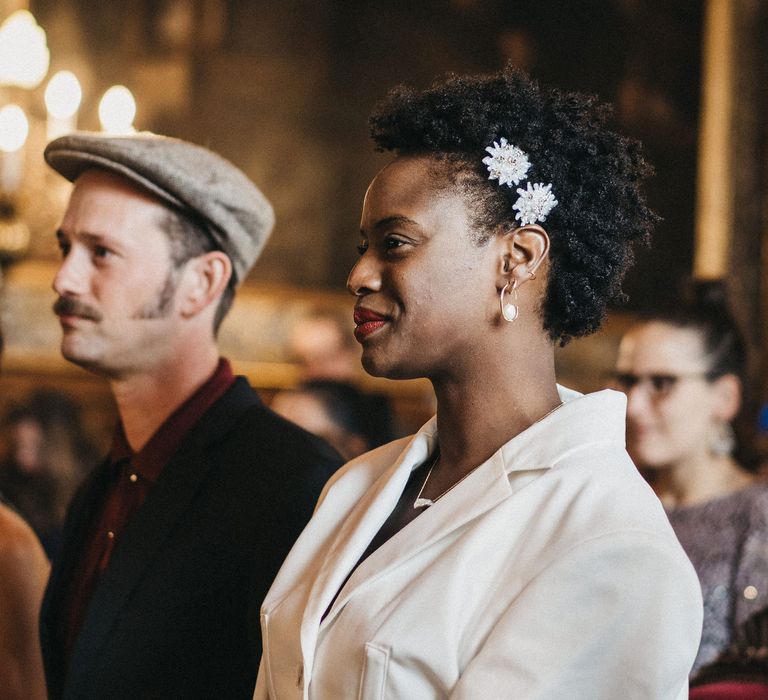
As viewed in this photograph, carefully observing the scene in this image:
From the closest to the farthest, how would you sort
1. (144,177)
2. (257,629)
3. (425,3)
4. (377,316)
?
(377,316)
(257,629)
(144,177)
(425,3)

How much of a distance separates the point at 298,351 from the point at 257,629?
452cm

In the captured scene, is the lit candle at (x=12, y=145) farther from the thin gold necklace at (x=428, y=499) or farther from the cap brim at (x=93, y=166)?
the thin gold necklace at (x=428, y=499)

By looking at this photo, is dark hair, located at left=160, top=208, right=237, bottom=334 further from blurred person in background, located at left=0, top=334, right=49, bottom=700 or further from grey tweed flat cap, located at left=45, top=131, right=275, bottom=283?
blurred person in background, located at left=0, top=334, right=49, bottom=700

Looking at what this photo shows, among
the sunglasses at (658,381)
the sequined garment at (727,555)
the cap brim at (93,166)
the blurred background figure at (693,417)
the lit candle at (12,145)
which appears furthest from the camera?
the lit candle at (12,145)

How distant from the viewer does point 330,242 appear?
25.2ft

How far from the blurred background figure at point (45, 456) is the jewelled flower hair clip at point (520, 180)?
12.8 feet

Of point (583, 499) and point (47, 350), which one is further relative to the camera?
point (47, 350)

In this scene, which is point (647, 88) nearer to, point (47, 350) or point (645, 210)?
point (47, 350)

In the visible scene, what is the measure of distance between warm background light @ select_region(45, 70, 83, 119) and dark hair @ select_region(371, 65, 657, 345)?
13.1ft

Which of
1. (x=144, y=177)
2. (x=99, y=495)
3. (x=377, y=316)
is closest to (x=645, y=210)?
(x=377, y=316)

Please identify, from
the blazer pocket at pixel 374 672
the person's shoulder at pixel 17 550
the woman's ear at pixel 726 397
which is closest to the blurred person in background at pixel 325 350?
the woman's ear at pixel 726 397

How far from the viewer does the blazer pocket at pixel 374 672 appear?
1432 mm

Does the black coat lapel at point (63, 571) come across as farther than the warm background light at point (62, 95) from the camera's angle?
No

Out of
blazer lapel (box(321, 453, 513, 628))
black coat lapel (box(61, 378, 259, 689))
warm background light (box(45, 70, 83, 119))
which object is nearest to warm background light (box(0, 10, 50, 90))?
warm background light (box(45, 70, 83, 119))
